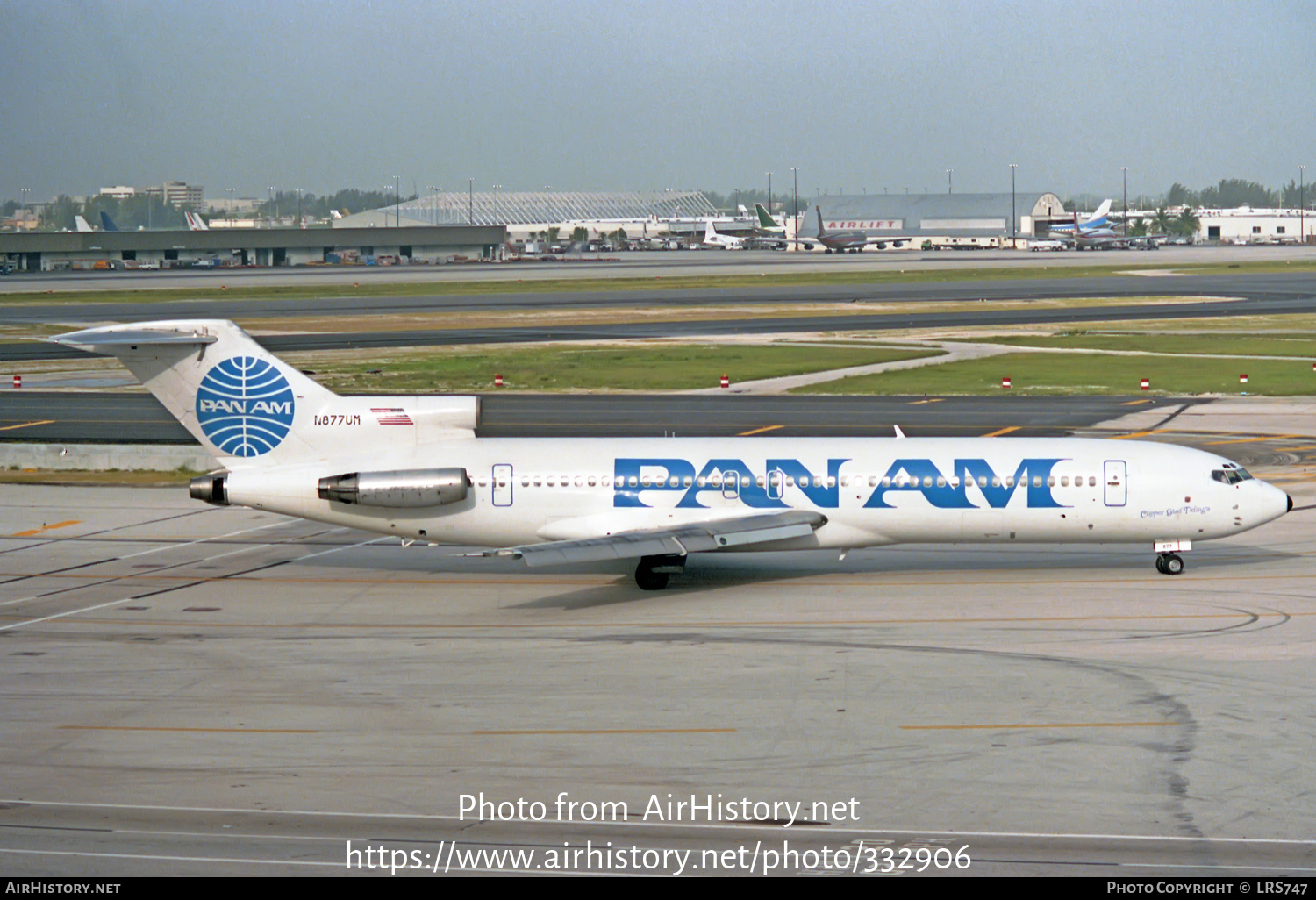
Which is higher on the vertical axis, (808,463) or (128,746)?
(808,463)

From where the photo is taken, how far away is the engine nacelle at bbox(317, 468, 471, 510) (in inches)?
1305

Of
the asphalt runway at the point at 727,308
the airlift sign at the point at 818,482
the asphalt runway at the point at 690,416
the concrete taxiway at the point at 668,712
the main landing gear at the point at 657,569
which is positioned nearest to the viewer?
the concrete taxiway at the point at 668,712

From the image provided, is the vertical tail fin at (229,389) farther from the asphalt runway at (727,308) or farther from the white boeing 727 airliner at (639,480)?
the asphalt runway at (727,308)

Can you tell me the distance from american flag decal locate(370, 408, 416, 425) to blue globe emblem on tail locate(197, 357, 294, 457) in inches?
82.8

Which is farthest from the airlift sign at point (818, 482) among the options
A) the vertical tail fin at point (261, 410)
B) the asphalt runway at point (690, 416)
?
the asphalt runway at point (690, 416)

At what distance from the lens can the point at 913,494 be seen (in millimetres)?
33344

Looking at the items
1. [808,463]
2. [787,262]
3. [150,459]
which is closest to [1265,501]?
[808,463]

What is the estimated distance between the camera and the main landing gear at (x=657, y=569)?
110 feet

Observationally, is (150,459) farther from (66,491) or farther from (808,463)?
(808,463)

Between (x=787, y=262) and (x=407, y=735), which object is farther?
(x=787, y=262)

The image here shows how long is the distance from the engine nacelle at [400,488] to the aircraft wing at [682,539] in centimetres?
201
